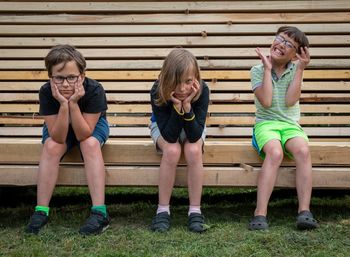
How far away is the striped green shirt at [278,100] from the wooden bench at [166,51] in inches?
51.1

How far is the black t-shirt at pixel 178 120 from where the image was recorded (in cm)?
334

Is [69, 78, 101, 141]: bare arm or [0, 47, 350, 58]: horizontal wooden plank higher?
[0, 47, 350, 58]: horizontal wooden plank

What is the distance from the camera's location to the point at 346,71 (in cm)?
523

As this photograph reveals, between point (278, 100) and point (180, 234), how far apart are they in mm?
1193

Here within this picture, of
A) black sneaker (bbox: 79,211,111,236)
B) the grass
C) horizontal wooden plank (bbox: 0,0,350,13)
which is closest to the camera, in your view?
the grass

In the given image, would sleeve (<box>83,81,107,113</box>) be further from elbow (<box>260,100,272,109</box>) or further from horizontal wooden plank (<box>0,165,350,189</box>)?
elbow (<box>260,100,272,109</box>)

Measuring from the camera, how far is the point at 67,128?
11.0ft

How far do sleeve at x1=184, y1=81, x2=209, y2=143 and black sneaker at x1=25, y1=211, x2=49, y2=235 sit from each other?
101 cm

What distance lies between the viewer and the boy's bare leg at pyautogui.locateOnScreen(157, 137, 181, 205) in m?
3.40

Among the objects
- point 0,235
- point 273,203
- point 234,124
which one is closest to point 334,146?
point 273,203

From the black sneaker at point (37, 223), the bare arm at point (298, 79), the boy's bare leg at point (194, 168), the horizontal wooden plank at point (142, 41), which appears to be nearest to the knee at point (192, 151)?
the boy's bare leg at point (194, 168)

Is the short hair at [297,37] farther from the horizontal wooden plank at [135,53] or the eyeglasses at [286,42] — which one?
the horizontal wooden plank at [135,53]

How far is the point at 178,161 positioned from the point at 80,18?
2519 mm

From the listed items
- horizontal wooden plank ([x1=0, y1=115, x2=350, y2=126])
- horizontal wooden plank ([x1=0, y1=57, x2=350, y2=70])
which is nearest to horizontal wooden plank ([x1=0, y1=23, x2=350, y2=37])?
horizontal wooden plank ([x1=0, y1=57, x2=350, y2=70])
